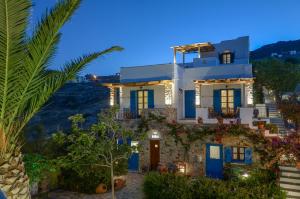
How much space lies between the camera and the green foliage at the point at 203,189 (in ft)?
31.1

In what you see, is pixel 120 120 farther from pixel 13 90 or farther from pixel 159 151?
pixel 13 90

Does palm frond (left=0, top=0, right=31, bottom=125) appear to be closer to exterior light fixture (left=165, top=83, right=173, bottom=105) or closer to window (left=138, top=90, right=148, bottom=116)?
exterior light fixture (left=165, top=83, right=173, bottom=105)

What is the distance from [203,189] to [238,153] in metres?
6.23

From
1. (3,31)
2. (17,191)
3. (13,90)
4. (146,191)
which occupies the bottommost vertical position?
(146,191)

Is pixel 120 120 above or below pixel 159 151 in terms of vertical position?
above

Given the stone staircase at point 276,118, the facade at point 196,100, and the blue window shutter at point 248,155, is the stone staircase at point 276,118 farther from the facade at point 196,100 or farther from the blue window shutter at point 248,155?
the blue window shutter at point 248,155

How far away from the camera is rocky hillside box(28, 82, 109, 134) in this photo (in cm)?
3853

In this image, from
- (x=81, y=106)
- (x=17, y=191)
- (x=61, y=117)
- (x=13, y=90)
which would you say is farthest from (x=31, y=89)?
(x=81, y=106)

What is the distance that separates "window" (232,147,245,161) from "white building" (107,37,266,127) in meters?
1.69

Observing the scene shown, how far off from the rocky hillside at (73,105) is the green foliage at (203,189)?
82.8 ft

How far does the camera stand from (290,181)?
12391mm

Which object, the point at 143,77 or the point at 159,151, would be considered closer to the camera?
the point at 159,151

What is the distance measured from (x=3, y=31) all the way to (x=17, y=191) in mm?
3429

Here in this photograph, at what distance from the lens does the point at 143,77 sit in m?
21.2
